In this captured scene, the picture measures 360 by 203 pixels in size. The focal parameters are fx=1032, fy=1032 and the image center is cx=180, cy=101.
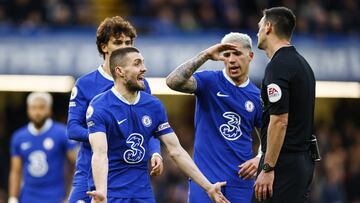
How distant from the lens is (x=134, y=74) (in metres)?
Answer: 8.69

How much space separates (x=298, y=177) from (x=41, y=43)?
11171 millimetres

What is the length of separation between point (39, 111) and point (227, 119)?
4.55 meters

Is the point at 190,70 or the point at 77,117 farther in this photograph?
the point at 190,70

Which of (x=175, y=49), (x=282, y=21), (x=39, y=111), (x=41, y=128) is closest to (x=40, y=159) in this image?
(x=41, y=128)

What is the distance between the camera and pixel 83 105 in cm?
946

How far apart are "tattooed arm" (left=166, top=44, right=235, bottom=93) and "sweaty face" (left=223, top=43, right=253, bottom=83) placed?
0.28 m

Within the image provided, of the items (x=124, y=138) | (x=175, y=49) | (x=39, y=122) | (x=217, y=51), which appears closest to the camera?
(x=124, y=138)

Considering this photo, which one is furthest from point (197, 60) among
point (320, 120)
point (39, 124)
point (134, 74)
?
point (320, 120)

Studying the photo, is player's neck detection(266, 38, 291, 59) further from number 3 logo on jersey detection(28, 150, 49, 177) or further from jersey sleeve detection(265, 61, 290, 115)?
number 3 logo on jersey detection(28, 150, 49, 177)

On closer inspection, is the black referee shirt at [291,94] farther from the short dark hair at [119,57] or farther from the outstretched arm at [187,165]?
the short dark hair at [119,57]

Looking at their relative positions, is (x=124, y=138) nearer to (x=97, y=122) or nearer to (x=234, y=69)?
(x=97, y=122)

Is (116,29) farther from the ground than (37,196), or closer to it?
farther from the ground

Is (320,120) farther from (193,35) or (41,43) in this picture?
(41,43)

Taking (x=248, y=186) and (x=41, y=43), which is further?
(x=41, y=43)
